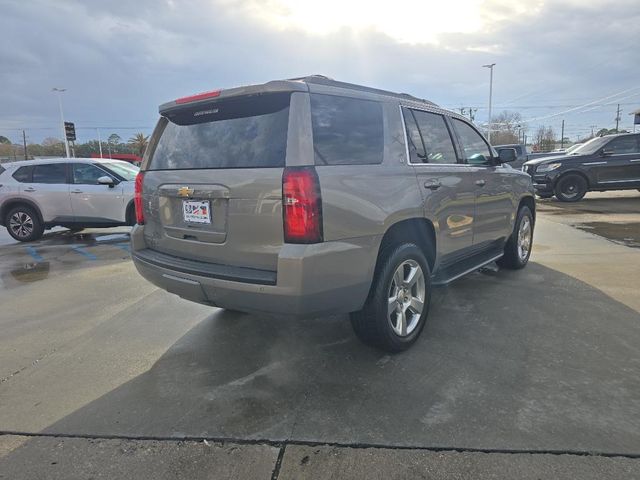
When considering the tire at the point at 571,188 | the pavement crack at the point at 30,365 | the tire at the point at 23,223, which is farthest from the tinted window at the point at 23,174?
the tire at the point at 571,188

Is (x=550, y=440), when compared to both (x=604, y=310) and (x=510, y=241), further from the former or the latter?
(x=510, y=241)

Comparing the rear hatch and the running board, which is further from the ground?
the rear hatch

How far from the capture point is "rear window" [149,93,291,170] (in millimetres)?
2795

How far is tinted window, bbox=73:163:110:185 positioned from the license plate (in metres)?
6.98

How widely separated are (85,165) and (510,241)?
8291mm

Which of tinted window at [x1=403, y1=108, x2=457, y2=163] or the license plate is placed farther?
tinted window at [x1=403, y1=108, x2=457, y2=163]

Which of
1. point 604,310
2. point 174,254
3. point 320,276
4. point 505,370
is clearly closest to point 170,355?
point 174,254

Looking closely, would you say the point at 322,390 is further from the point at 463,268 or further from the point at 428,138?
the point at 428,138

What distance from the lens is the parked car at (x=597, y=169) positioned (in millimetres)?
12758

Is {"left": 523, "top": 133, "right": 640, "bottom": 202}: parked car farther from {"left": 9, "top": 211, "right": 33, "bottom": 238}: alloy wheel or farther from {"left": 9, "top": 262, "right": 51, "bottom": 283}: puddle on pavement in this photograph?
{"left": 9, "top": 211, "right": 33, "bottom": 238}: alloy wheel

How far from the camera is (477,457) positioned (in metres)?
2.21

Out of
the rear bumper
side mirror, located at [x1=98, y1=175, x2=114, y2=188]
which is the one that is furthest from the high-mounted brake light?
side mirror, located at [x1=98, y1=175, x2=114, y2=188]

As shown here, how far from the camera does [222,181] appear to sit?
2887 millimetres

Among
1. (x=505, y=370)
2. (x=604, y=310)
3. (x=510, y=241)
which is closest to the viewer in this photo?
(x=505, y=370)
